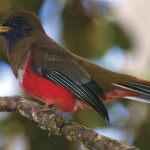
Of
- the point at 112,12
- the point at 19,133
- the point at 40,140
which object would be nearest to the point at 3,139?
the point at 19,133

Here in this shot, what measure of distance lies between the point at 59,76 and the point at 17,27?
45.4 inches

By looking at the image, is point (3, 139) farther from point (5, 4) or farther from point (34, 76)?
point (5, 4)

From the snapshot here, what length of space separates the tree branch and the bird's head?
87 centimetres

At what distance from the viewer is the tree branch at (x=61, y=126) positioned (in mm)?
2465

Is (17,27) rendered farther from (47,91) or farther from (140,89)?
(140,89)

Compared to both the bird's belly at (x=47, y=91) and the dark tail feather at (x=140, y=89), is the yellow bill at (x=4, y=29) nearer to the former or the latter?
the bird's belly at (x=47, y=91)

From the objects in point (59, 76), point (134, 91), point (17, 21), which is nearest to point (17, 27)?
point (17, 21)

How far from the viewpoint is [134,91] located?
4.09 m

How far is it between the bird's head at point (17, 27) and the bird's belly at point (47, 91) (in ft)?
2.39

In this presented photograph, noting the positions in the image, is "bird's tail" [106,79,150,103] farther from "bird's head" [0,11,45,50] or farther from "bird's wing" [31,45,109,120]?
"bird's head" [0,11,45,50]

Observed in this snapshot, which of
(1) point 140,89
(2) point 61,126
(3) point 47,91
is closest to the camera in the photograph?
(2) point 61,126

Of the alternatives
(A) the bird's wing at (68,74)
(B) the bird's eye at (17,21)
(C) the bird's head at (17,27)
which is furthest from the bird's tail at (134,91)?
(B) the bird's eye at (17,21)

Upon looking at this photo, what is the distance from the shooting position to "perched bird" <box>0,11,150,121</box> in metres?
3.78

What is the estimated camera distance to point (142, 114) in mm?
4172
